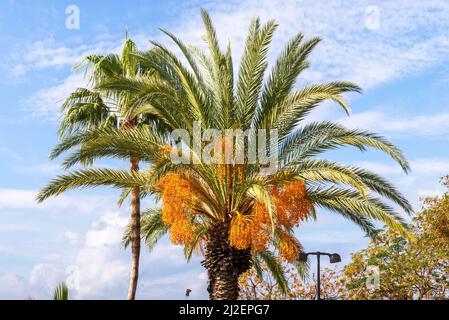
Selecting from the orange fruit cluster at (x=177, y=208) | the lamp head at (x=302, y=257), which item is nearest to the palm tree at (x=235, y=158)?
the orange fruit cluster at (x=177, y=208)

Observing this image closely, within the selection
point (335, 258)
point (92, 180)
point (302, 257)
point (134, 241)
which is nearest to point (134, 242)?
point (134, 241)

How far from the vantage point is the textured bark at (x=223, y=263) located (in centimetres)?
1658

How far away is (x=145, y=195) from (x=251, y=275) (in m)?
12.6

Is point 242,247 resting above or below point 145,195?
below

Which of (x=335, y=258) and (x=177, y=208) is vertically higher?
(x=177, y=208)

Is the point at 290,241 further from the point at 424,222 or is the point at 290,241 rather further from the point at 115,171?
the point at 424,222

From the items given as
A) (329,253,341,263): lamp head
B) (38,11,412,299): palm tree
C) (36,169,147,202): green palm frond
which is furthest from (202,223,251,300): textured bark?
(329,253,341,263): lamp head

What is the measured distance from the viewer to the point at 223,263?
54.4 ft

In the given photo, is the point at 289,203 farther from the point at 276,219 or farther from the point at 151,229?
the point at 151,229

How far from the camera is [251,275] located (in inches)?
1261

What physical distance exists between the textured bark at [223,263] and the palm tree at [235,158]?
0.03 meters

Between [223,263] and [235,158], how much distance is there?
109 inches
